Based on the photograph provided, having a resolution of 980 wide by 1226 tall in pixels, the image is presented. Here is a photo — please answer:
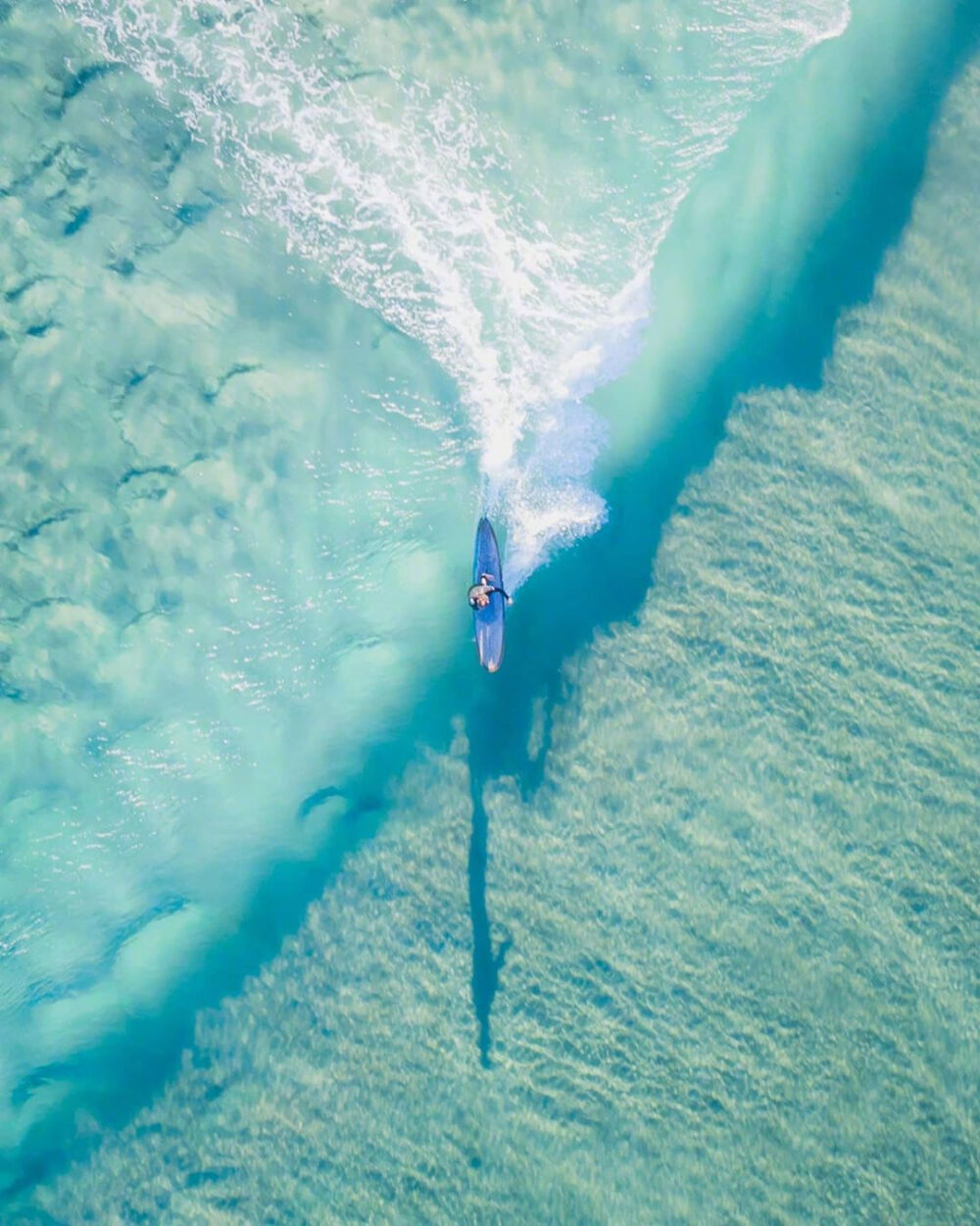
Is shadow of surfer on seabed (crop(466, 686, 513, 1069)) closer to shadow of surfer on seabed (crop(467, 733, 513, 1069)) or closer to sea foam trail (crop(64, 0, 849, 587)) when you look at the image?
shadow of surfer on seabed (crop(467, 733, 513, 1069))

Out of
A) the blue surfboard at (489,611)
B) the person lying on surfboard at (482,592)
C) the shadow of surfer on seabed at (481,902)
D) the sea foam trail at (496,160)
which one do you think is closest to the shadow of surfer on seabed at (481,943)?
the shadow of surfer on seabed at (481,902)

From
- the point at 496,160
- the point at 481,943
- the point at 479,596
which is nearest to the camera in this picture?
the point at 479,596

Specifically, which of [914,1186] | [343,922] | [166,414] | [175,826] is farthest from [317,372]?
[914,1186]

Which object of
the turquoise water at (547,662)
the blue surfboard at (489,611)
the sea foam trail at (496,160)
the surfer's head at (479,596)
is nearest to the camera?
the surfer's head at (479,596)

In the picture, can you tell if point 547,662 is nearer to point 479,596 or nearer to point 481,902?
point 479,596

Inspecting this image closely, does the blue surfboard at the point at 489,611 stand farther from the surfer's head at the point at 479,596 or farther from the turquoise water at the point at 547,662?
the surfer's head at the point at 479,596

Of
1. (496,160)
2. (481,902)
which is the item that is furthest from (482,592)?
(496,160)

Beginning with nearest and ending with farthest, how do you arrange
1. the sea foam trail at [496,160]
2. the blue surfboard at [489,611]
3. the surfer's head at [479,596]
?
1. the surfer's head at [479,596]
2. the sea foam trail at [496,160]
3. the blue surfboard at [489,611]
